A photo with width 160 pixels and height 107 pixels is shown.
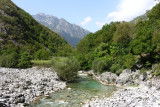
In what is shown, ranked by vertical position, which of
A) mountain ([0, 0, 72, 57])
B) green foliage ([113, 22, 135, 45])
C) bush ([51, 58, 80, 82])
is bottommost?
bush ([51, 58, 80, 82])

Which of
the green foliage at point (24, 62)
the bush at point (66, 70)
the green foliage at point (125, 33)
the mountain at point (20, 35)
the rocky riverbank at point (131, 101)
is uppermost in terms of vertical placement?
the mountain at point (20, 35)

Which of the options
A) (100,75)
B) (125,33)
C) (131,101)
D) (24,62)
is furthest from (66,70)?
(24,62)

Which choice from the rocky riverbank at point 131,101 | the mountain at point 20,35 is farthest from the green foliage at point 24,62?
the rocky riverbank at point 131,101

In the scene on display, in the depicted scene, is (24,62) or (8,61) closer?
(8,61)

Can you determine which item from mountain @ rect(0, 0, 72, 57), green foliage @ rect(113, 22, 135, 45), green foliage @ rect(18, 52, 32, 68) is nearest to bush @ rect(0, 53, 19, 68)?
green foliage @ rect(18, 52, 32, 68)

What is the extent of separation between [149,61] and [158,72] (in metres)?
9.22

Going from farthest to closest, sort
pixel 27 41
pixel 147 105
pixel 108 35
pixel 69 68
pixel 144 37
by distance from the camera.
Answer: pixel 27 41, pixel 108 35, pixel 144 37, pixel 69 68, pixel 147 105

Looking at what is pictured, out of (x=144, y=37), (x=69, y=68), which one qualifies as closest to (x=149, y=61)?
(x=144, y=37)

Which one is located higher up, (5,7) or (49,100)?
(5,7)

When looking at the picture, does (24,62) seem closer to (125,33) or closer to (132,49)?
(125,33)

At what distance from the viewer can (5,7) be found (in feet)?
385

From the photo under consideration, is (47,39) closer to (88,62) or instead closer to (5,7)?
(5,7)

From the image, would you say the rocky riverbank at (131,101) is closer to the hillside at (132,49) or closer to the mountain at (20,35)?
the hillside at (132,49)

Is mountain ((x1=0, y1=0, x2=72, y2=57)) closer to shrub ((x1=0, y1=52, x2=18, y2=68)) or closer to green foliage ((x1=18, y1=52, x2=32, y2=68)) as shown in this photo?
green foliage ((x1=18, y1=52, x2=32, y2=68))
